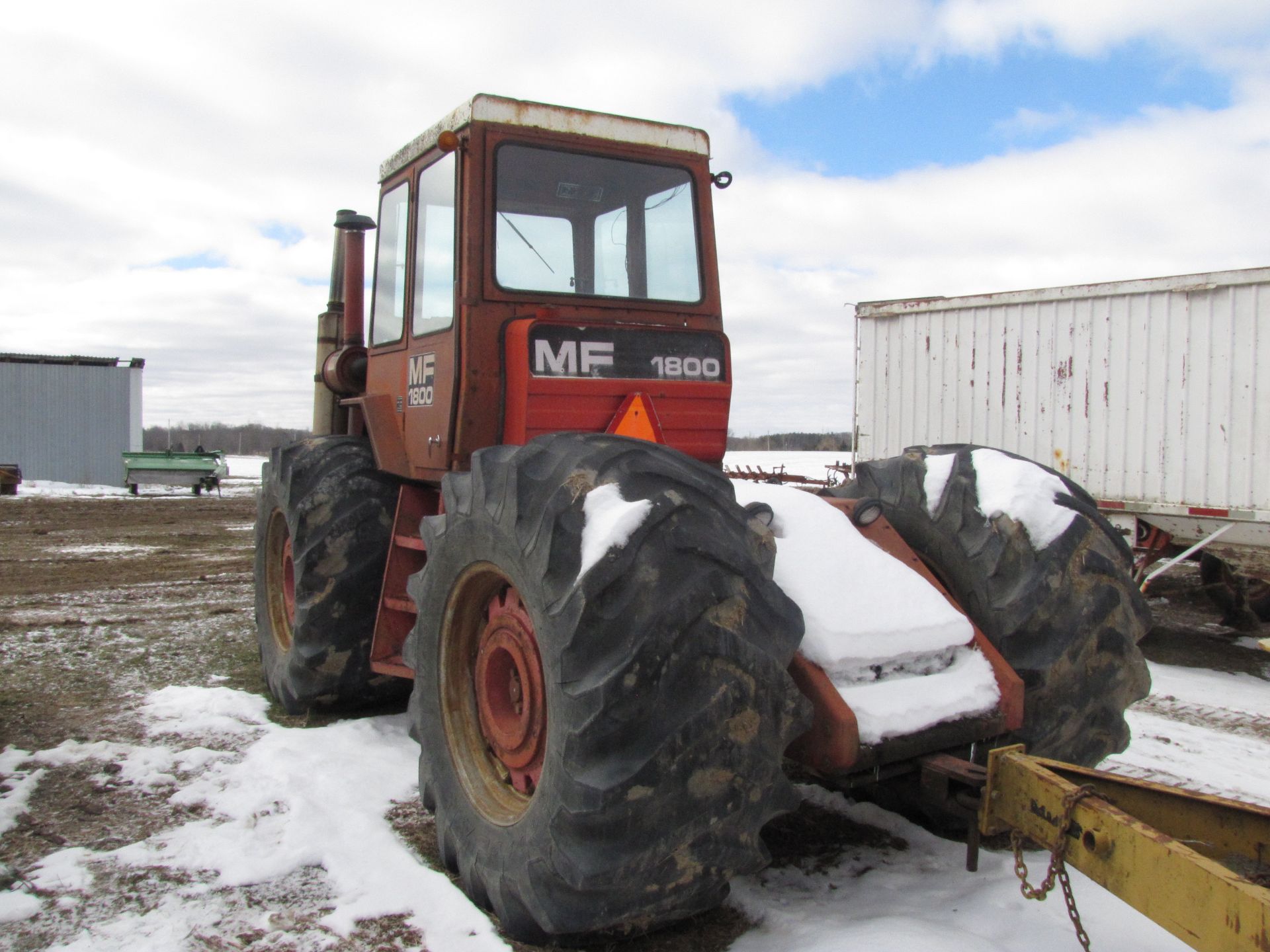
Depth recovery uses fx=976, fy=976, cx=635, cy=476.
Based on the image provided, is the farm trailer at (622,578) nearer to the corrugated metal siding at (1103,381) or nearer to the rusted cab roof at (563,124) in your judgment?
the rusted cab roof at (563,124)

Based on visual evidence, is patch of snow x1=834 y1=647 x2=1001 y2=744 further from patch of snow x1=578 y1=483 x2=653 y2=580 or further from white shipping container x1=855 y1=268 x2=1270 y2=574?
white shipping container x1=855 y1=268 x2=1270 y2=574

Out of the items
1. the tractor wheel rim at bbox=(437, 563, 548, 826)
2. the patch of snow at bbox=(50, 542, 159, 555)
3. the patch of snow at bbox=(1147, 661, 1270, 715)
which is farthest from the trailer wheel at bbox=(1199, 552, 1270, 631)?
the patch of snow at bbox=(50, 542, 159, 555)

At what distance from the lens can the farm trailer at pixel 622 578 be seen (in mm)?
2506

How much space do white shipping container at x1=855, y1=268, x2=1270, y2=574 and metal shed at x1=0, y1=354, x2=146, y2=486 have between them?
26606 mm

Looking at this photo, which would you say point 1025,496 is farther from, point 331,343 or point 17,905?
point 331,343

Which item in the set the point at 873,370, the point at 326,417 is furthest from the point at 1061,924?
the point at 873,370

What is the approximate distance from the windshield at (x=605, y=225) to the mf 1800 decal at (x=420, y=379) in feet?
2.10

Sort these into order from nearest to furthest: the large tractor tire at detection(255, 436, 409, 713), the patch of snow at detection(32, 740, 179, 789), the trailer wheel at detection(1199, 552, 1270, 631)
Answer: the patch of snow at detection(32, 740, 179, 789)
the large tractor tire at detection(255, 436, 409, 713)
the trailer wheel at detection(1199, 552, 1270, 631)

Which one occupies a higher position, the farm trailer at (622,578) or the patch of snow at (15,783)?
the farm trailer at (622,578)

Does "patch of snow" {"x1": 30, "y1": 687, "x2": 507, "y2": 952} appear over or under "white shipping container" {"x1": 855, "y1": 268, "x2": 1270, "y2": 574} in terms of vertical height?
under

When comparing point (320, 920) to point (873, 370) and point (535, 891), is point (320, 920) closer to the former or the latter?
point (535, 891)

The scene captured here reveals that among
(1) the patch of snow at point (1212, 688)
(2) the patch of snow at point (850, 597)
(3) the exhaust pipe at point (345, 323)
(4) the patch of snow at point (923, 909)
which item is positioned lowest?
(1) the patch of snow at point (1212, 688)

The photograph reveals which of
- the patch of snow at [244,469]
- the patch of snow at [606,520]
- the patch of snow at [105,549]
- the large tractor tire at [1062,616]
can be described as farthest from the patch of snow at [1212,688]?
the patch of snow at [244,469]

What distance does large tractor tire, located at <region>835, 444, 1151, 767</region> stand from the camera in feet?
→ 10.7
